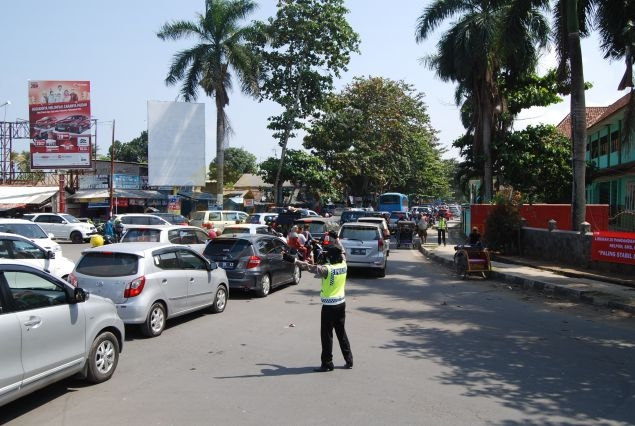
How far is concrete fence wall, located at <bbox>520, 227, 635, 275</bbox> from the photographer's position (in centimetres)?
1650

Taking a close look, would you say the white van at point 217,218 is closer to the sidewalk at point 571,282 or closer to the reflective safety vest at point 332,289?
the sidewalk at point 571,282

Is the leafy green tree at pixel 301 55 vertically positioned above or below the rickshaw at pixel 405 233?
above

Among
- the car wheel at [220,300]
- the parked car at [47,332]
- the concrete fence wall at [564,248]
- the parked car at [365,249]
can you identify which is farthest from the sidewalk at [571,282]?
the parked car at [47,332]

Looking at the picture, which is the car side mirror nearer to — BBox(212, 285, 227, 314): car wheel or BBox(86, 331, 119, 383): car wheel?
BBox(86, 331, 119, 383): car wheel

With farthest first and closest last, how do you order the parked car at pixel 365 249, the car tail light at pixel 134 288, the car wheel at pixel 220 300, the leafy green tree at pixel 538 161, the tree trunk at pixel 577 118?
the leafy green tree at pixel 538 161 → the tree trunk at pixel 577 118 → the parked car at pixel 365 249 → the car wheel at pixel 220 300 → the car tail light at pixel 134 288

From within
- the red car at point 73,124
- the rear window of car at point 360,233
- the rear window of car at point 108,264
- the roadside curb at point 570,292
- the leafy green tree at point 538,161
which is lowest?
the roadside curb at point 570,292

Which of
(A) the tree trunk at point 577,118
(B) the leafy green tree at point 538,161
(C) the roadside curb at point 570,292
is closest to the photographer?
(C) the roadside curb at point 570,292

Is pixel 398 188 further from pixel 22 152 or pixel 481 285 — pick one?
pixel 481 285

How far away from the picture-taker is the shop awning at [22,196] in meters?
38.0

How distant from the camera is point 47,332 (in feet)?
17.6

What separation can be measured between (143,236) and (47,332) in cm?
843

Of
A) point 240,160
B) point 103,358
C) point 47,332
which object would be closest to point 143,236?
point 103,358

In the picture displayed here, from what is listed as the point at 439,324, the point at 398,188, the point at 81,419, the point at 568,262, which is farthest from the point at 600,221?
the point at 398,188

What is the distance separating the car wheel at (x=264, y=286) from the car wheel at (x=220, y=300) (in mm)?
1677
